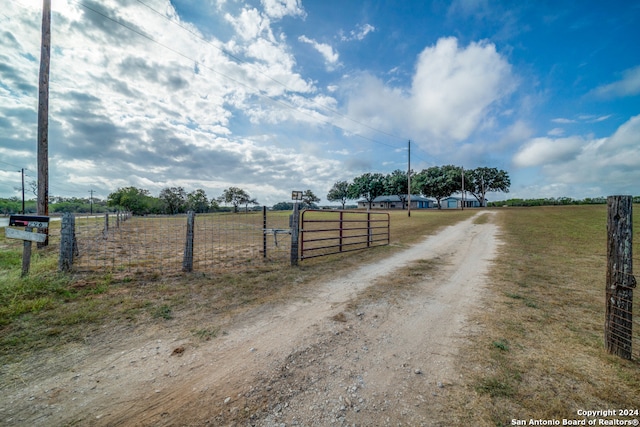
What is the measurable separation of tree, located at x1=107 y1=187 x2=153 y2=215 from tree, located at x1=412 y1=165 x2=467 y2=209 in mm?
69988

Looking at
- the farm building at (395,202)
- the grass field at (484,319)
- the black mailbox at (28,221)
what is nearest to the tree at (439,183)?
the farm building at (395,202)

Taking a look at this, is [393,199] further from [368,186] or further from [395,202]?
[368,186]

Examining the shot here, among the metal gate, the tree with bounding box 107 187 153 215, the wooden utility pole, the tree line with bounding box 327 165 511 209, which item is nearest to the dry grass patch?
the metal gate

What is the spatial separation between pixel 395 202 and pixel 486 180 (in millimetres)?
21913

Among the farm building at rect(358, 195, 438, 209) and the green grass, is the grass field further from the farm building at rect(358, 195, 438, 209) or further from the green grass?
the farm building at rect(358, 195, 438, 209)

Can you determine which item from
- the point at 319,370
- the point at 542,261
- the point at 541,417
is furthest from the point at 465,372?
the point at 542,261

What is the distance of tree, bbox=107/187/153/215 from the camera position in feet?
205

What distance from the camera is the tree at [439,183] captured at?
5234cm

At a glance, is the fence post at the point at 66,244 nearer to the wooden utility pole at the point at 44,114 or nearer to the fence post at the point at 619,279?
the wooden utility pole at the point at 44,114

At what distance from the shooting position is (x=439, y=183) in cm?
5331

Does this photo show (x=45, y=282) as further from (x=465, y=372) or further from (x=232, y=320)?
(x=465, y=372)

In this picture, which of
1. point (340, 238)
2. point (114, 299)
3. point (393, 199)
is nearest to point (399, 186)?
point (393, 199)

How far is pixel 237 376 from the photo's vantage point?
100 inches

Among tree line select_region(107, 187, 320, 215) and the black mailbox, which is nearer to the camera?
the black mailbox
